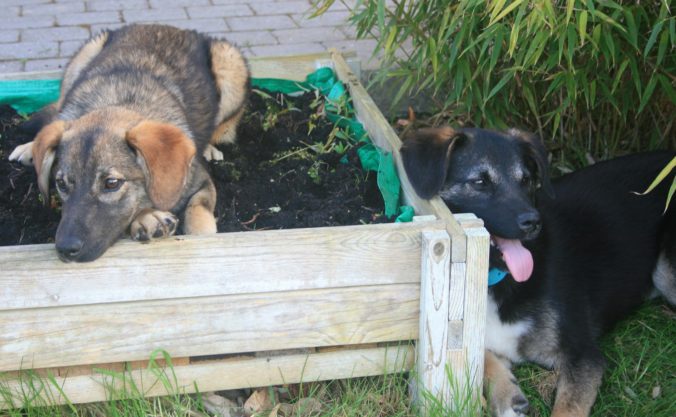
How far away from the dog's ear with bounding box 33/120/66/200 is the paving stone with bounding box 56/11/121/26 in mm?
4047

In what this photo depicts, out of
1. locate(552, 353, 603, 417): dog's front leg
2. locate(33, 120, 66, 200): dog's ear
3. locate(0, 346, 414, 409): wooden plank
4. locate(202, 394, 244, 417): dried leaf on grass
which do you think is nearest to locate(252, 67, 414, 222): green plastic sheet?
locate(0, 346, 414, 409): wooden plank

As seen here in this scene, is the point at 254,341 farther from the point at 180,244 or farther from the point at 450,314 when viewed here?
the point at 450,314

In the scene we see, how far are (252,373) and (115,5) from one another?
17.9 feet

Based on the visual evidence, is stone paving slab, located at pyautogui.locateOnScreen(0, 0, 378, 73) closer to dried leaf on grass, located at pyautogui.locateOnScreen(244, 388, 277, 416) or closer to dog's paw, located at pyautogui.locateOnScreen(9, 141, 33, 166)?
dog's paw, located at pyautogui.locateOnScreen(9, 141, 33, 166)

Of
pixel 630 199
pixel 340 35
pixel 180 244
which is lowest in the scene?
pixel 340 35

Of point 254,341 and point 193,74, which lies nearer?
point 254,341

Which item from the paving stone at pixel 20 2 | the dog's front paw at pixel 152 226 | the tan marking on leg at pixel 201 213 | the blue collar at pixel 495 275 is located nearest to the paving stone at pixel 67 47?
the paving stone at pixel 20 2

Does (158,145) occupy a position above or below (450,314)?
above

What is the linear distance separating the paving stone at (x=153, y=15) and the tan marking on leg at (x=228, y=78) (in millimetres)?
2566

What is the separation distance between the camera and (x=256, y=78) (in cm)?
543

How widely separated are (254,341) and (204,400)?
0.45 m

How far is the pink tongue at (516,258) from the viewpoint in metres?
3.36

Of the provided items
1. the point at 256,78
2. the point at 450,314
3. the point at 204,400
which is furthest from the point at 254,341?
the point at 256,78

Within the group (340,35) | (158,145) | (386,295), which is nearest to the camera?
(386,295)
